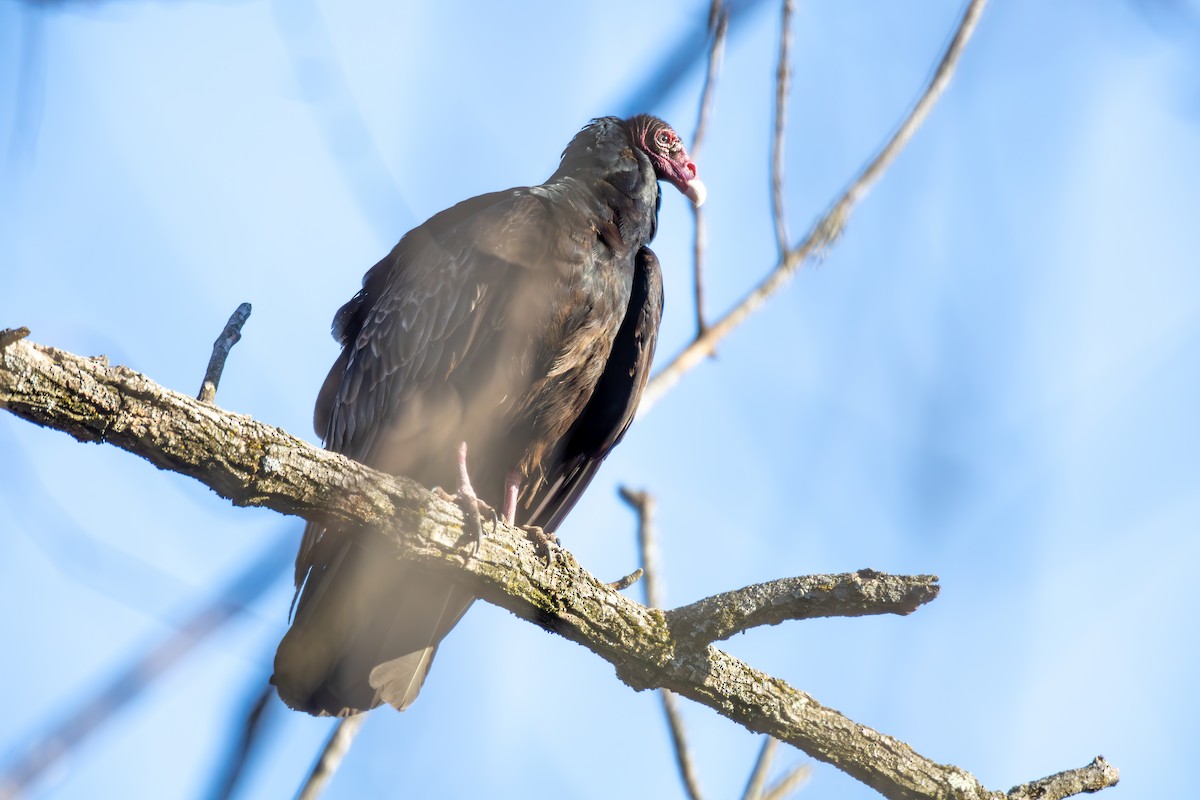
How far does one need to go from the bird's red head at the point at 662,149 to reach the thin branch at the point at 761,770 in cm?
240

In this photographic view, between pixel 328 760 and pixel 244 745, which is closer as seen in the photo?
pixel 244 745

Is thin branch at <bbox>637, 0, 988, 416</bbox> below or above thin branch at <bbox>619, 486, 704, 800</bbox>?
above

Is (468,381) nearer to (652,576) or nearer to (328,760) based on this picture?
(652,576)

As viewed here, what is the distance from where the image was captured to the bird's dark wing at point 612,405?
3.98 metres

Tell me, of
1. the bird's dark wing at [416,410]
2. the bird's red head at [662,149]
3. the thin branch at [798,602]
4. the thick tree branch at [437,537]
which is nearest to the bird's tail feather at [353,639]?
the bird's dark wing at [416,410]

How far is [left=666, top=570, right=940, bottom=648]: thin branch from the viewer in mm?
2365

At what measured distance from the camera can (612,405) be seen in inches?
159

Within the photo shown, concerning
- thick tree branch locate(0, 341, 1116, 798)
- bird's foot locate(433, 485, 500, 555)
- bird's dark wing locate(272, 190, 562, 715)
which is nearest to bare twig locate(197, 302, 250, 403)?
thick tree branch locate(0, 341, 1116, 798)

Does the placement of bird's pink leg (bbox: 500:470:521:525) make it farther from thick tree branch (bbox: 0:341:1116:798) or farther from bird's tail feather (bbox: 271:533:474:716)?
thick tree branch (bbox: 0:341:1116:798)

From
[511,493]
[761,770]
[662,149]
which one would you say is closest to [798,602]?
[761,770]

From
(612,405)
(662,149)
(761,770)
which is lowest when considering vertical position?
(761,770)

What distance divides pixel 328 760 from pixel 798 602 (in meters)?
1.32

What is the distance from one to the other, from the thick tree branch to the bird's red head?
2066 millimetres

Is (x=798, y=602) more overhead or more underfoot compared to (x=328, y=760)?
more overhead
